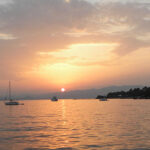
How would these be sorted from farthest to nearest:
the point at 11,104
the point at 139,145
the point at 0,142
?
the point at 11,104 → the point at 0,142 → the point at 139,145

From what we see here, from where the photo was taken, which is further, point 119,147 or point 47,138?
point 47,138

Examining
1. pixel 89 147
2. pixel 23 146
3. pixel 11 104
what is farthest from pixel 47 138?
pixel 11 104

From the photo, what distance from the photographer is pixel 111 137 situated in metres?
32.5

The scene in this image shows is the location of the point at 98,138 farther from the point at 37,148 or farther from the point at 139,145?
the point at 37,148

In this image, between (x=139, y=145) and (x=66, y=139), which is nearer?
(x=139, y=145)

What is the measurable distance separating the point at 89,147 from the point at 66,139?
219 inches

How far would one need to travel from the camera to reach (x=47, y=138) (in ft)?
108

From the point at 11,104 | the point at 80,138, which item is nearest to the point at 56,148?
the point at 80,138

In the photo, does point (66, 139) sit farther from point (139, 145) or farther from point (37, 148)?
point (139, 145)

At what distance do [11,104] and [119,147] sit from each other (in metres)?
155

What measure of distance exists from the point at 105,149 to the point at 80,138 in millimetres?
6812

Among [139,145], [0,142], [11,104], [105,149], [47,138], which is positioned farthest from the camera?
[11,104]

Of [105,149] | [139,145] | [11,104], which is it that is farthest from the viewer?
[11,104]

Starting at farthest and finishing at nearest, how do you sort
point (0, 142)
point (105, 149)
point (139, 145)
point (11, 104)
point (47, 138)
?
point (11, 104), point (47, 138), point (0, 142), point (139, 145), point (105, 149)
